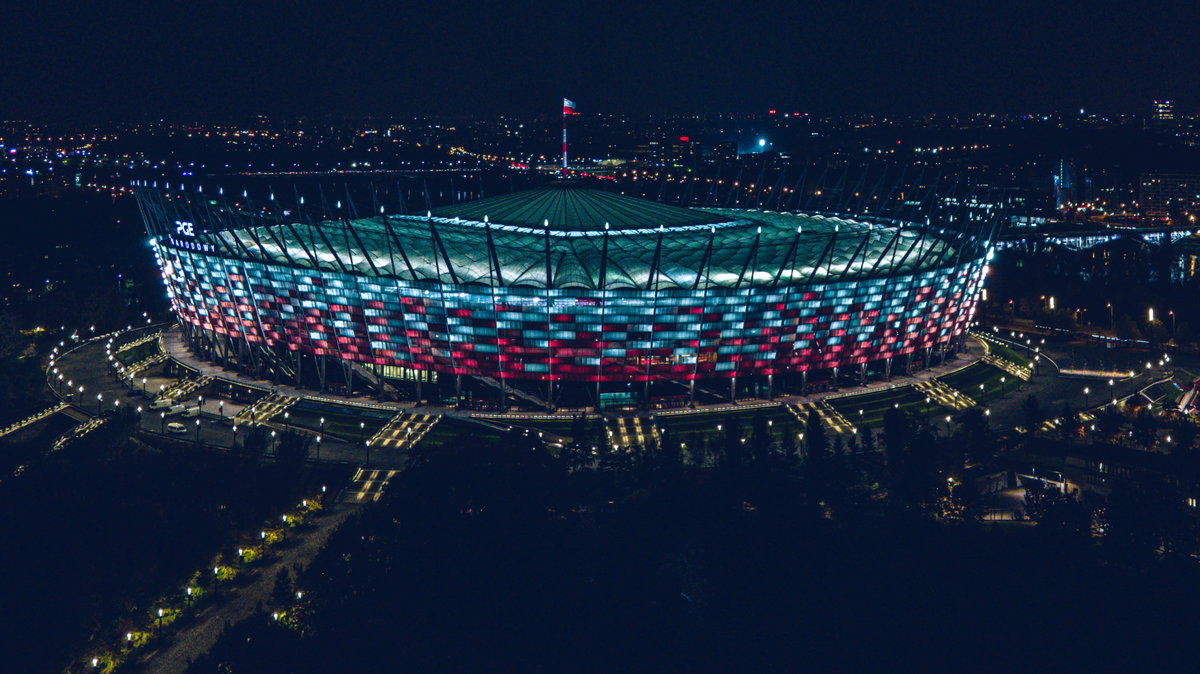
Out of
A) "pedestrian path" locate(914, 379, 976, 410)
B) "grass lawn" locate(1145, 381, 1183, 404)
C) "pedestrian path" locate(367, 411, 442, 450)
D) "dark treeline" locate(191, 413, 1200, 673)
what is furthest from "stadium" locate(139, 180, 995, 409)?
"dark treeline" locate(191, 413, 1200, 673)

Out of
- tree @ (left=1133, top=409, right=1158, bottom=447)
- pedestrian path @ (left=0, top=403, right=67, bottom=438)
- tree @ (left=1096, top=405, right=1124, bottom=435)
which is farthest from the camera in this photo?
pedestrian path @ (left=0, top=403, right=67, bottom=438)

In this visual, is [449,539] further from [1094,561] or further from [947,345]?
[947,345]

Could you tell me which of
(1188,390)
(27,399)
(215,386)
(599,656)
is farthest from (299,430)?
(1188,390)

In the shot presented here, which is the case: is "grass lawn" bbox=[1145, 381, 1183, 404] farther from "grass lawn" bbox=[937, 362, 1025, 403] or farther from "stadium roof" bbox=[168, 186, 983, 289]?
"stadium roof" bbox=[168, 186, 983, 289]

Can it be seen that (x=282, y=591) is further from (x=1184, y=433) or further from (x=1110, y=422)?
(x=1184, y=433)

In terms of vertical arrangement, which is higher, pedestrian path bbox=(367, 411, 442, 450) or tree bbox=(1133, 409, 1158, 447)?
tree bbox=(1133, 409, 1158, 447)

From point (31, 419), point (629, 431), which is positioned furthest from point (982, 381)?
point (31, 419)
